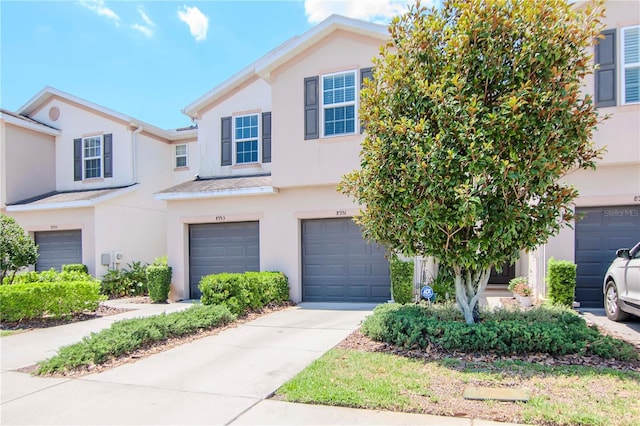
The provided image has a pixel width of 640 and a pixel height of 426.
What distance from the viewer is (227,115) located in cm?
1478

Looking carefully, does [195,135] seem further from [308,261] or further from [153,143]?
[308,261]

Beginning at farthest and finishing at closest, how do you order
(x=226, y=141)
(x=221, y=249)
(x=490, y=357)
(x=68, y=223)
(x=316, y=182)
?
(x=68, y=223)
(x=226, y=141)
(x=221, y=249)
(x=316, y=182)
(x=490, y=357)

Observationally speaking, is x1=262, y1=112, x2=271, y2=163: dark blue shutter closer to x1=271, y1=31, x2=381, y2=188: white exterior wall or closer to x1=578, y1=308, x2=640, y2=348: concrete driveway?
x1=271, y1=31, x2=381, y2=188: white exterior wall

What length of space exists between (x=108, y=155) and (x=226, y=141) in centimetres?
548

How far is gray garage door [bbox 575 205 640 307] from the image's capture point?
990 cm

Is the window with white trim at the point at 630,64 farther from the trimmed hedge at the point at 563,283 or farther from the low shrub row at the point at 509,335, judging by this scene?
the low shrub row at the point at 509,335

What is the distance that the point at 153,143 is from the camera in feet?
56.7

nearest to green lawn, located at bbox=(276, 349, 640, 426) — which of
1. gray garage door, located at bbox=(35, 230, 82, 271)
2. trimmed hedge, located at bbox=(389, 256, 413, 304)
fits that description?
trimmed hedge, located at bbox=(389, 256, 413, 304)

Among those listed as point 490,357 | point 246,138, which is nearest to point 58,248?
point 246,138

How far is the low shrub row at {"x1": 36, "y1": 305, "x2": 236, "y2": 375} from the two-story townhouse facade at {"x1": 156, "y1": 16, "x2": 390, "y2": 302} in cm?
373

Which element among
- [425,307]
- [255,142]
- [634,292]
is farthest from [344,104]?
[634,292]

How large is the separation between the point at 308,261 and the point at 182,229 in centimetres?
436

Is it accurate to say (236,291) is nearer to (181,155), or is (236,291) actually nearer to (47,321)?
(47,321)

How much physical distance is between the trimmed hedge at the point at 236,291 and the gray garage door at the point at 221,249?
235 cm
